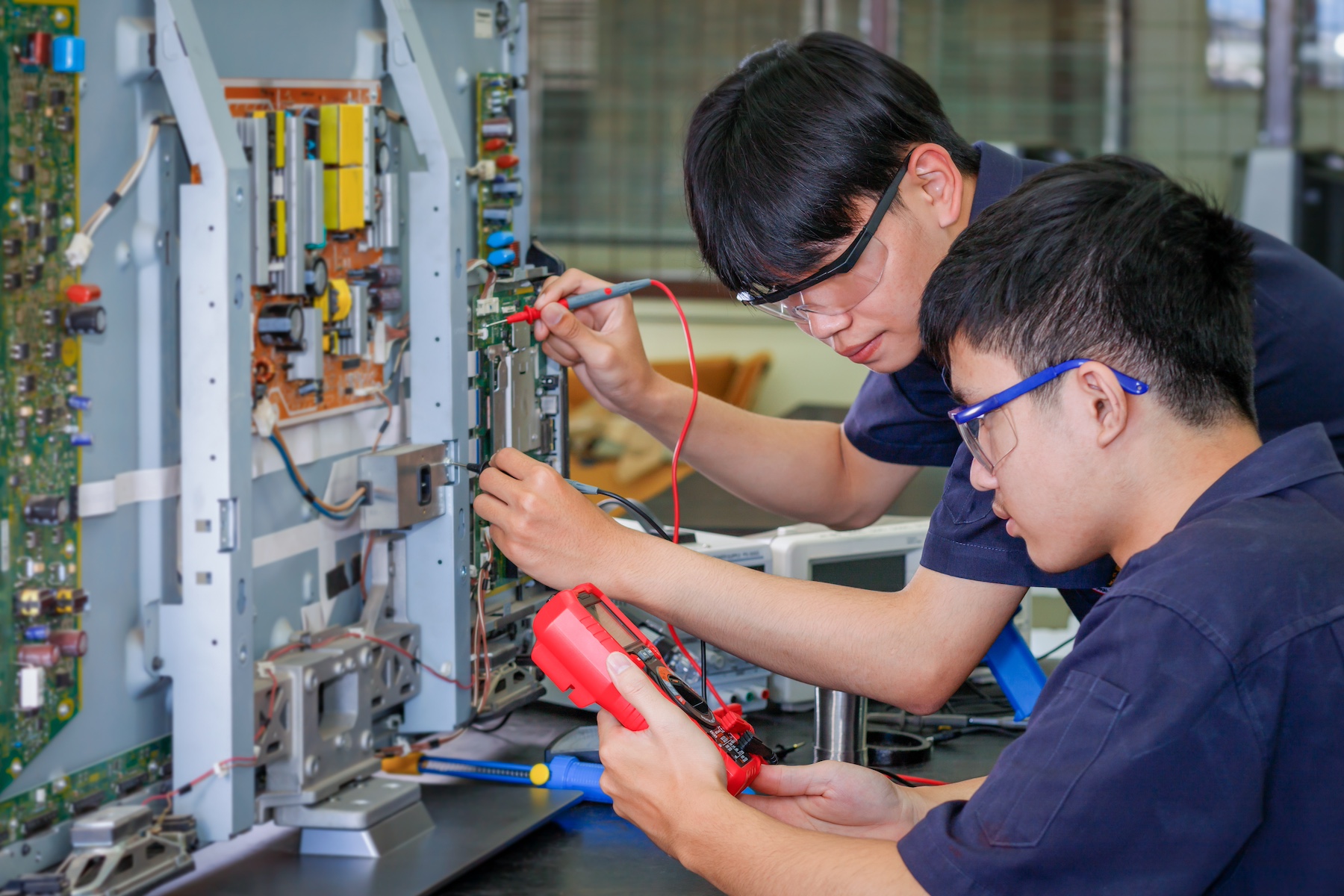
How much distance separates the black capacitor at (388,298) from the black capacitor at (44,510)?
1.73 feet

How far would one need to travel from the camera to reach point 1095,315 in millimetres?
1058

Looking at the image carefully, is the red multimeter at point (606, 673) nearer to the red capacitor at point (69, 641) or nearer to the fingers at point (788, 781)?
the fingers at point (788, 781)

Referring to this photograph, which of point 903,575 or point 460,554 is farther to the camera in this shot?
point 903,575

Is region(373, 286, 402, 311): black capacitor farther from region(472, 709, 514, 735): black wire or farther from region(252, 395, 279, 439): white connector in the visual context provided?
region(472, 709, 514, 735): black wire

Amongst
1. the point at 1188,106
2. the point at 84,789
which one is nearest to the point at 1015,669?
the point at 84,789

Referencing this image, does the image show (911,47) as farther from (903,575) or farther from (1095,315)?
(1095,315)

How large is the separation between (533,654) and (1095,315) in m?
0.72

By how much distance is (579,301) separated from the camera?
183 centimetres

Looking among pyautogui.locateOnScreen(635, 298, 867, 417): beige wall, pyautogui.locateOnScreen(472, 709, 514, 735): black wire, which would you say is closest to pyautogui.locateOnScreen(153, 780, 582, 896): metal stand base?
pyautogui.locateOnScreen(472, 709, 514, 735): black wire

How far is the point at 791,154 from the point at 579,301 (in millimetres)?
498

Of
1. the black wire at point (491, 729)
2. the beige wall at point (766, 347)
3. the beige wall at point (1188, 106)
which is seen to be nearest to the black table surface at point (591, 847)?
the black wire at point (491, 729)

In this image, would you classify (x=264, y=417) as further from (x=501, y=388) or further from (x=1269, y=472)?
(x=1269, y=472)

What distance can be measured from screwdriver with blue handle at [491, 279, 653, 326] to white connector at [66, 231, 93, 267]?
0.60 m

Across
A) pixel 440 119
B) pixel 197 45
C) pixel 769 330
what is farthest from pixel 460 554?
pixel 769 330
